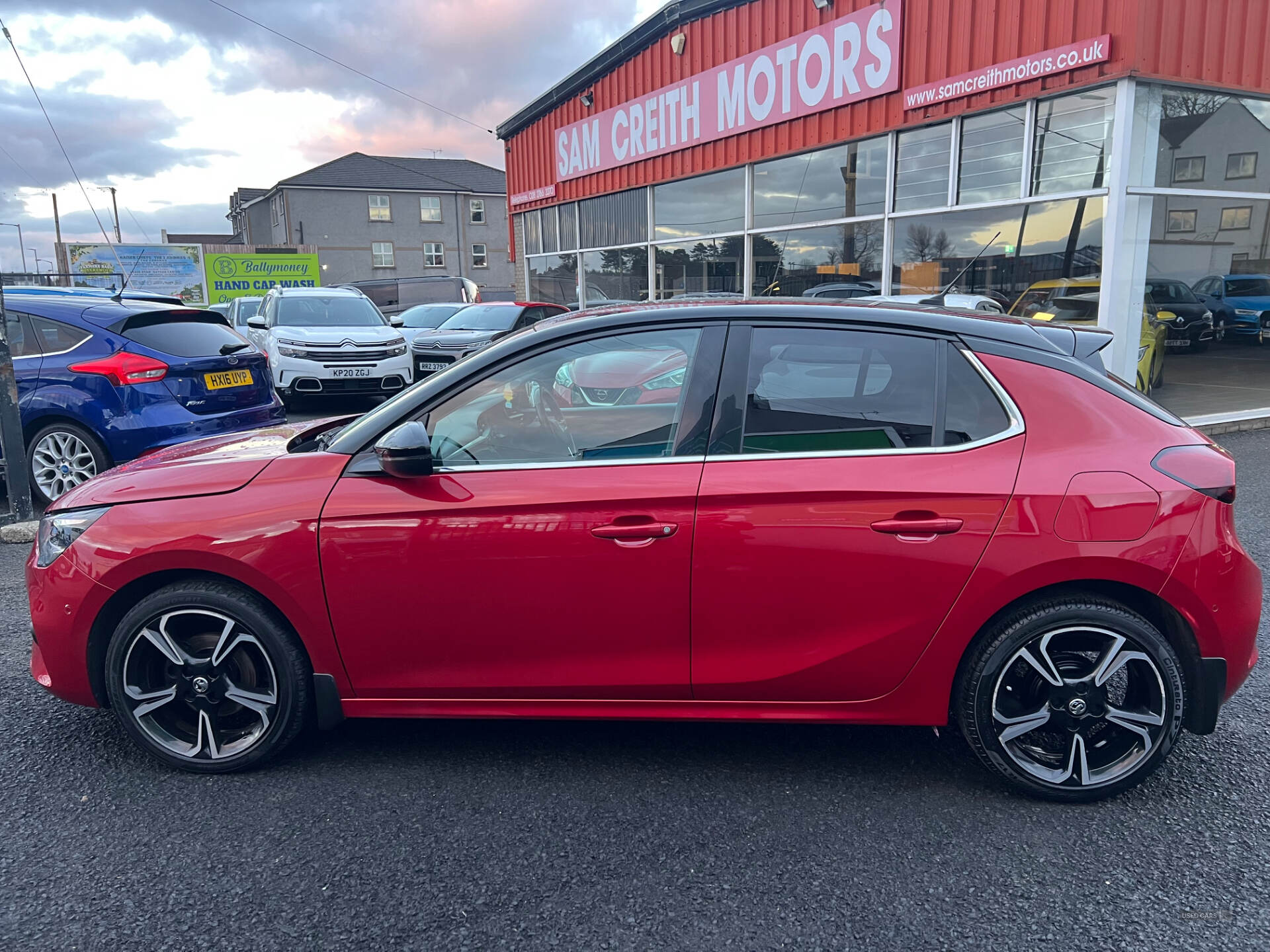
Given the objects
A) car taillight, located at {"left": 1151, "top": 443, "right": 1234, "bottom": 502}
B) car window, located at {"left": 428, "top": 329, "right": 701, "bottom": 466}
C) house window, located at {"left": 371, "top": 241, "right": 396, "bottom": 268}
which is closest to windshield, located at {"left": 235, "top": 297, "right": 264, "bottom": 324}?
car window, located at {"left": 428, "top": 329, "right": 701, "bottom": 466}

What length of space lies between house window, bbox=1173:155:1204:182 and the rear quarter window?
8964 millimetres

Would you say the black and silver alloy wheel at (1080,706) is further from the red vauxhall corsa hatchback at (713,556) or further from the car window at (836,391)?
the car window at (836,391)

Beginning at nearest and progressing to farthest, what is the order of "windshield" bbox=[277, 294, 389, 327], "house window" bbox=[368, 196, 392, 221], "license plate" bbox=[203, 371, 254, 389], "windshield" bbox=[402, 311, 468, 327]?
"license plate" bbox=[203, 371, 254, 389]
"windshield" bbox=[277, 294, 389, 327]
"windshield" bbox=[402, 311, 468, 327]
"house window" bbox=[368, 196, 392, 221]

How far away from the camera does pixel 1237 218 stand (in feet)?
31.3

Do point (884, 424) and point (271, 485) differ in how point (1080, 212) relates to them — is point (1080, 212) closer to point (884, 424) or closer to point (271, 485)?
point (884, 424)

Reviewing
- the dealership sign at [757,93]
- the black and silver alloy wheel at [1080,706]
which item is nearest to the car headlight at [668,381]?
the black and silver alloy wheel at [1080,706]

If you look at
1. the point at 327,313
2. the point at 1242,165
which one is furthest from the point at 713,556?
the point at 327,313

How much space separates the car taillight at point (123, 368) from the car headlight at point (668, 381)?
5245mm

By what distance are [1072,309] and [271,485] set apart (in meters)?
8.34

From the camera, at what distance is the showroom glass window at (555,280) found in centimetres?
1786

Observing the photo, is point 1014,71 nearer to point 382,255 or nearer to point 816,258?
point 816,258

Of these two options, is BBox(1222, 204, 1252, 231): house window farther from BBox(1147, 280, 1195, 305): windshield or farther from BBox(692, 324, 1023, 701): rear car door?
BBox(692, 324, 1023, 701): rear car door

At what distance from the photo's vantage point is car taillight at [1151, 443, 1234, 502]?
2740 millimetres

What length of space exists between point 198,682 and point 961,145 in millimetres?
9390
